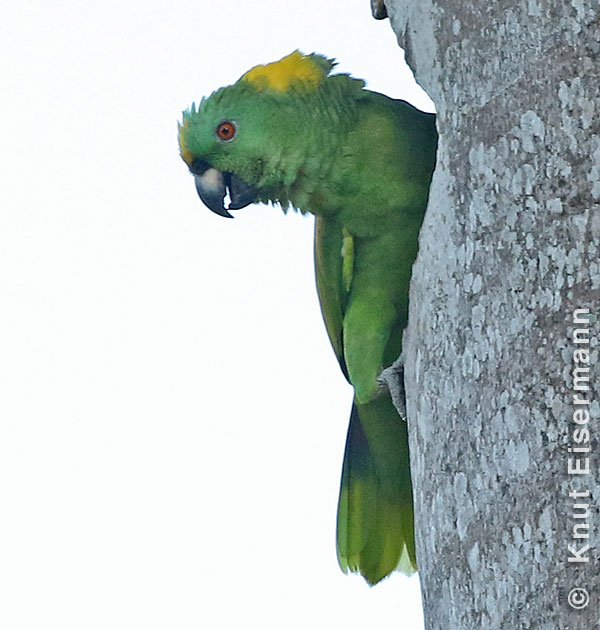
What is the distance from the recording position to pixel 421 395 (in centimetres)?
206

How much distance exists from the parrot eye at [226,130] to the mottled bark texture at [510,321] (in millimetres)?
859

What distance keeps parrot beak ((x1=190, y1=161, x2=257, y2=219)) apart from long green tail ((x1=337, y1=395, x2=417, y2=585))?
74 cm

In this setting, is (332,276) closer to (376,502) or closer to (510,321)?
(376,502)

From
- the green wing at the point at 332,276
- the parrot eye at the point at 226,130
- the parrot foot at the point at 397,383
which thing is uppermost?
the parrot eye at the point at 226,130

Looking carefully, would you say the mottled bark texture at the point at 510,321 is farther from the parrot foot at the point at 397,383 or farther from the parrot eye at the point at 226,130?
the parrot eye at the point at 226,130

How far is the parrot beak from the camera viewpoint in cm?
282

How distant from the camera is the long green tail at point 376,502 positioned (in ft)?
9.72

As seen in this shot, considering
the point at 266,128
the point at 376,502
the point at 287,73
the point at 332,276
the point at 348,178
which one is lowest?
the point at 376,502

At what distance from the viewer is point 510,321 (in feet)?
5.94

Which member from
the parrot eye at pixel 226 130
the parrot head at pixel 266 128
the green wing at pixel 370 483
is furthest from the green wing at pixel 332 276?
the parrot eye at pixel 226 130

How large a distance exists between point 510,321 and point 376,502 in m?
1.34

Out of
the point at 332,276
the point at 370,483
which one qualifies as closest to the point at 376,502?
the point at 370,483

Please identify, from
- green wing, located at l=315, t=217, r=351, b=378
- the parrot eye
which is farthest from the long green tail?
the parrot eye

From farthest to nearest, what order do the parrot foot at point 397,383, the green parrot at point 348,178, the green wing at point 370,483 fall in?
A: the green wing at point 370,483
the green parrot at point 348,178
the parrot foot at point 397,383
